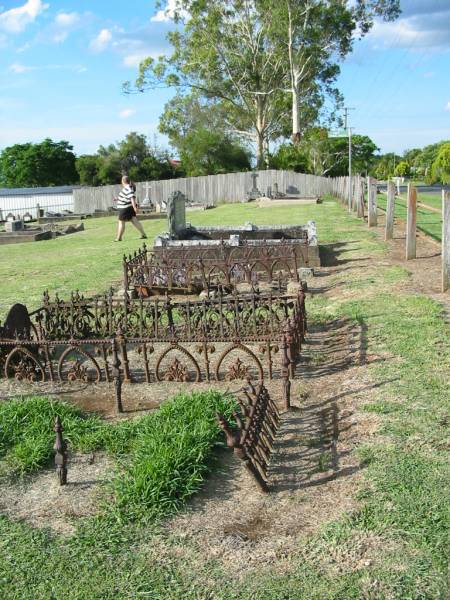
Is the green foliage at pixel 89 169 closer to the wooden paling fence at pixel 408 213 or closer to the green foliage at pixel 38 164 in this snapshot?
the green foliage at pixel 38 164

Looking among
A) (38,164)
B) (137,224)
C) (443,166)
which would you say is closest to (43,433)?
(137,224)

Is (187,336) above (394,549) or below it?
above

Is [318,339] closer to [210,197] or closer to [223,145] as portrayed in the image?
[210,197]

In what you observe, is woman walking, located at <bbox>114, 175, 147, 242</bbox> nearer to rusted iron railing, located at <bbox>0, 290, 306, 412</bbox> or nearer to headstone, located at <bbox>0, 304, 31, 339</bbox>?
rusted iron railing, located at <bbox>0, 290, 306, 412</bbox>

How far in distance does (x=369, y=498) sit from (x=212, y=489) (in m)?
Result: 1.01

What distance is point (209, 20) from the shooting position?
40000 mm

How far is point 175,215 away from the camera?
1383 cm

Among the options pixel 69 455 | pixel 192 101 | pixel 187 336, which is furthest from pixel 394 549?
pixel 192 101

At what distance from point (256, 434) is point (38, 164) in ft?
241

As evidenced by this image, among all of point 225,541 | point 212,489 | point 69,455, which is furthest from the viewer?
point 69,455

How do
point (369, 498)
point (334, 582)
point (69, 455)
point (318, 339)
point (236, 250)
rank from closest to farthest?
point (334, 582), point (369, 498), point (69, 455), point (318, 339), point (236, 250)

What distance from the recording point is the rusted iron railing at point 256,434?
13.2 ft

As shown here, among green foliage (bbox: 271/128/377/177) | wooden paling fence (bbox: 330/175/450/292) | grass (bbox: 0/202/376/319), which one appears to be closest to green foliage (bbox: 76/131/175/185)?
green foliage (bbox: 271/128/377/177)

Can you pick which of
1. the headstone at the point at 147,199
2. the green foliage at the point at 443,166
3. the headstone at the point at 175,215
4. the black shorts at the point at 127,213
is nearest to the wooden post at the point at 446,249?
the headstone at the point at 175,215
